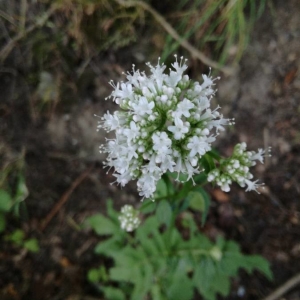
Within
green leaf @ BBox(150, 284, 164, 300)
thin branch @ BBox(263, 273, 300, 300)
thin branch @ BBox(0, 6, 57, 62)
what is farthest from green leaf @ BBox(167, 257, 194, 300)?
thin branch @ BBox(0, 6, 57, 62)

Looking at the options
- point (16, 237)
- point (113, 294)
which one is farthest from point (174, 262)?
point (16, 237)

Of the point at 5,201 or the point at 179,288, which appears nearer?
the point at 179,288

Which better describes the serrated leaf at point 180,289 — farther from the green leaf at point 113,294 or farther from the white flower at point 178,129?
the white flower at point 178,129

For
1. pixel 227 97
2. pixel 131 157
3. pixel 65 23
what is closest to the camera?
pixel 131 157

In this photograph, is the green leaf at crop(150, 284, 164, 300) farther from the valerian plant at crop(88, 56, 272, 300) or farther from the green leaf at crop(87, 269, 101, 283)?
the green leaf at crop(87, 269, 101, 283)

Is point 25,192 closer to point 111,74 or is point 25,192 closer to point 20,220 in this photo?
point 20,220

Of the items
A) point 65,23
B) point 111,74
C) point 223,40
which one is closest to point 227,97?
point 223,40

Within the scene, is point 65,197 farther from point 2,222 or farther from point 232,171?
point 232,171
